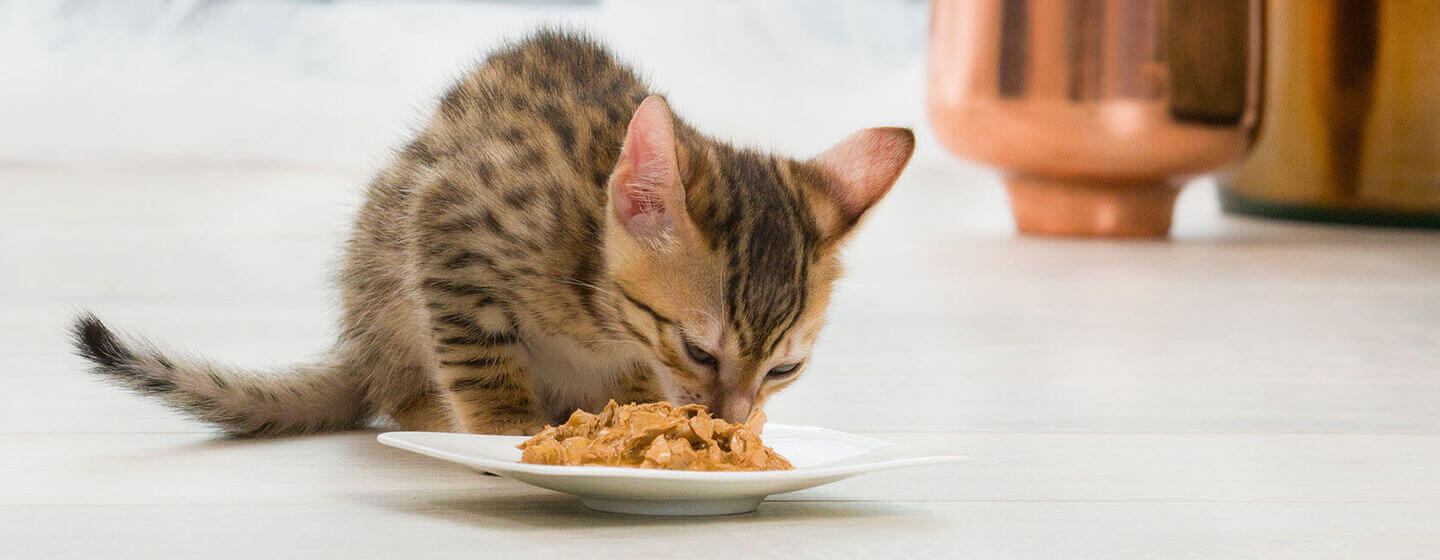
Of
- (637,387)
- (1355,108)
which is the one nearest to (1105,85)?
(1355,108)

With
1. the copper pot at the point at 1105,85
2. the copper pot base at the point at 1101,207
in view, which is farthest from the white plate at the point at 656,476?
the copper pot base at the point at 1101,207

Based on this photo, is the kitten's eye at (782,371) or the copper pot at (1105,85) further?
the copper pot at (1105,85)

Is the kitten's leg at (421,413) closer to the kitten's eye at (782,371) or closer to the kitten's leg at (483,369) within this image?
the kitten's leg at (483,369)

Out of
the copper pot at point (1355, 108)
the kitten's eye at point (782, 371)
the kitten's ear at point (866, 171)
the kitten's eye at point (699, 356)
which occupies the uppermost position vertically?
the copper pot at point (1355, 108)

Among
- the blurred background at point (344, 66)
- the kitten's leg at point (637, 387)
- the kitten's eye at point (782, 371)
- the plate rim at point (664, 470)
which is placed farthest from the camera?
the blurred background at point (344, 66)

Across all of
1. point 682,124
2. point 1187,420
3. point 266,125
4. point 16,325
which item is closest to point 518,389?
point 682,124

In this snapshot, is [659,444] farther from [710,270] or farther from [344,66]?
[344,66]
